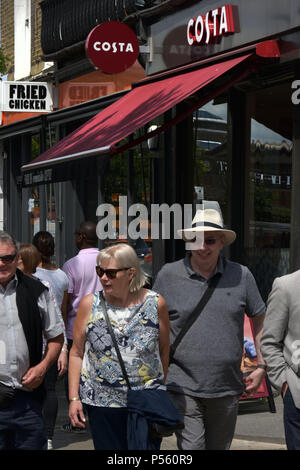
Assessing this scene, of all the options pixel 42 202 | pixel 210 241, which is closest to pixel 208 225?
pixel 210 241

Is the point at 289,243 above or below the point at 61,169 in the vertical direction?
below

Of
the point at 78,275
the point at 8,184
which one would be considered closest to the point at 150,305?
the point at 78,275

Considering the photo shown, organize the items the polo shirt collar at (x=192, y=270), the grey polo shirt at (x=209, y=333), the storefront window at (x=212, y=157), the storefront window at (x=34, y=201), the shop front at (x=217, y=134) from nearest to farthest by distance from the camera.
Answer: the grey polo shirt at (x=209, y=333), the polo shirt collar at (x=192, y=270), the shop front at (x=217, y=134), the storefront window at (x=212, y=157), the storefront window at (x=34, y=201)

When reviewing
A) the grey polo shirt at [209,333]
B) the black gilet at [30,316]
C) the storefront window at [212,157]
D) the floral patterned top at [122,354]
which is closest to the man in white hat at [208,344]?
the grey polo shirt at [209,333]

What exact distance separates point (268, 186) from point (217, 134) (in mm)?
1268

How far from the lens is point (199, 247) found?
Result: 529cm

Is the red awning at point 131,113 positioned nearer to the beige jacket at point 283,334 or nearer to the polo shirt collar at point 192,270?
the polo shirt collar at point 192,270

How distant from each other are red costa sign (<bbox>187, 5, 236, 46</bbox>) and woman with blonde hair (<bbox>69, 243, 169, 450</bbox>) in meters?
5.95

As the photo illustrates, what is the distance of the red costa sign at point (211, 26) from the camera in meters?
10.2

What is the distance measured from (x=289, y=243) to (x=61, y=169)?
2.69 m

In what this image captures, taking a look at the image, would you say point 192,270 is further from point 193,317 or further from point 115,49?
point 115,49

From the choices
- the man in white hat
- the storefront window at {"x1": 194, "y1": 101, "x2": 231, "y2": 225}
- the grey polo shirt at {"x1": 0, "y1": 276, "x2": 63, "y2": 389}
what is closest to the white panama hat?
the man in white hat

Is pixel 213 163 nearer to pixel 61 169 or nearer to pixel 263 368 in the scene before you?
pixel 61 169

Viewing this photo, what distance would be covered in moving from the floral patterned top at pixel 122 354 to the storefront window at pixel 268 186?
17.9 ft
